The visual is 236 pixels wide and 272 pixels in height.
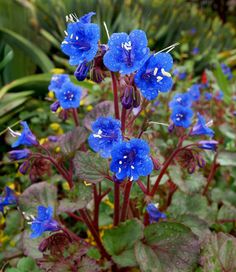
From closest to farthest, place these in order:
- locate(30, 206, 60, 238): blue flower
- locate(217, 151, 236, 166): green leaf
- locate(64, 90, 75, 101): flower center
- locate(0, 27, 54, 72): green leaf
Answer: locate(30, 206, 60, 238): blue flower, locate(64, 90, 75, 101): flower center, locate(217, 151, 236, 166): green leaf, locate(0, 27, 54, 72): green leaf

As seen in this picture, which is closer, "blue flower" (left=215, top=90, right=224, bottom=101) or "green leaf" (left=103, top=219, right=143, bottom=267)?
"green leaf" (left=103, top=219, right=143, bottom=267)

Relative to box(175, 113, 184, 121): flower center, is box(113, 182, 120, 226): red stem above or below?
below

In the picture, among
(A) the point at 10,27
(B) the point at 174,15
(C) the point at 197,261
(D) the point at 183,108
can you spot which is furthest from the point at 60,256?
(B) the point at 174,15

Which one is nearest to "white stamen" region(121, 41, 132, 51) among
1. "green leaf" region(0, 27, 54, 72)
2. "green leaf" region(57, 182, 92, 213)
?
"green leaf" region(57, 182, 92, 213)

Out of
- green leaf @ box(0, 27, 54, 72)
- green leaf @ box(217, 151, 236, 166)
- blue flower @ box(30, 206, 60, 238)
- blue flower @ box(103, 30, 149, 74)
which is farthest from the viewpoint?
green leaf @ box(0, 27, 54, 72)

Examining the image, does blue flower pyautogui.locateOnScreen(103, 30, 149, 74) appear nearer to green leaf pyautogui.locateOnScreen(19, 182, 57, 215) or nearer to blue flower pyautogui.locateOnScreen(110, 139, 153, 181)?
blue flower pyautogui.locateOnScreen(110, 139, 153, 181)

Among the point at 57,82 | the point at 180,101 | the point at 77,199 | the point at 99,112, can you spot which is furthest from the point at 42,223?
the point at 180,101

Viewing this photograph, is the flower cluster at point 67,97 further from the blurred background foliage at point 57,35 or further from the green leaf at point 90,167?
the blurred background foliage at point 57,35
